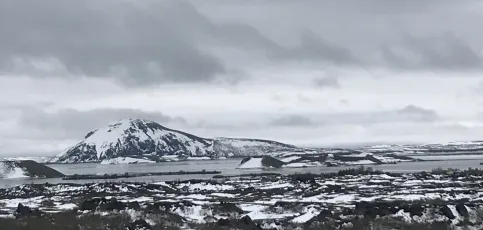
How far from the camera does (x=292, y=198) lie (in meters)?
90.1

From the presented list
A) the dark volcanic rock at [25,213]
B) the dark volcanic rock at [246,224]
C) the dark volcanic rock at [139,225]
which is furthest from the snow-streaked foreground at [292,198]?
the dark volcanic rock at [139,225]

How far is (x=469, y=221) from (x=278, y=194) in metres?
38.4

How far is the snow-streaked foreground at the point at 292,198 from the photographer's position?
6781 centimetres

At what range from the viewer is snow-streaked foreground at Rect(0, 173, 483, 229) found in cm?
6781

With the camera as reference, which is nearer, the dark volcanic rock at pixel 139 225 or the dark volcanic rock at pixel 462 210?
the dark volcanic rock at pixel 139 225

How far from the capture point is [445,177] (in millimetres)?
124500

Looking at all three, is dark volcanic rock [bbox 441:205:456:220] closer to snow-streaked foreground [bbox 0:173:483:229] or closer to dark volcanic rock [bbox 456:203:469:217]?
snow-streaked foreground [bbox 0:173:483:229]

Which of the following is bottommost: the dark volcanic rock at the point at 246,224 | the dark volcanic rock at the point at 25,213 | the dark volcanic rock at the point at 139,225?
the dark volcanic rock at the point at 246,224

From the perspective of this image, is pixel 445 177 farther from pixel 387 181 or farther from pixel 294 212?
pixel 294 212

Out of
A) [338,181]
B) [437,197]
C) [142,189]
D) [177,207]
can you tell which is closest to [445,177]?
[338,181]

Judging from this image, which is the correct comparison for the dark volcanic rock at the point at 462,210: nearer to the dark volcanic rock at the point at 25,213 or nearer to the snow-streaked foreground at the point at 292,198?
the snow-streaked foreground at the point at 292,198

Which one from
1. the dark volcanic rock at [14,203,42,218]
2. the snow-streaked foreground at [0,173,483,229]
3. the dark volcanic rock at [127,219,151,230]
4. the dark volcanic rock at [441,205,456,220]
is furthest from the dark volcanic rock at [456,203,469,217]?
the dark volcanic rock at [14,203,42,218]

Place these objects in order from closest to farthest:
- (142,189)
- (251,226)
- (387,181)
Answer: (251,226) → (142,189) → (387,181)

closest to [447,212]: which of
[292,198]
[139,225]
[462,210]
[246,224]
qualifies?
[462,210]
